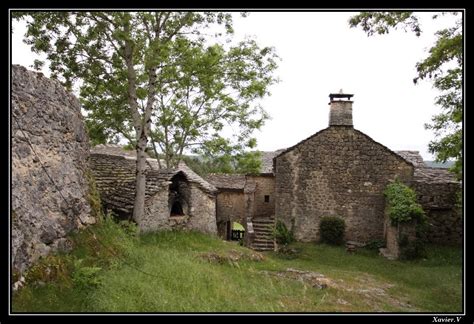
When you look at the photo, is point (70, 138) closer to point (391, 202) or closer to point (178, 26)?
point (178, 26)

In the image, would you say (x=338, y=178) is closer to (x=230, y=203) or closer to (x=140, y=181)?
(x=230, y=203)

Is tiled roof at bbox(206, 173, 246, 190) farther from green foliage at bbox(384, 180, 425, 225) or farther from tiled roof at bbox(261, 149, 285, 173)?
green foliage at bbox(384, 180, 425, 225)

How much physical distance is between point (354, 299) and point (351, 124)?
1187 centimetres

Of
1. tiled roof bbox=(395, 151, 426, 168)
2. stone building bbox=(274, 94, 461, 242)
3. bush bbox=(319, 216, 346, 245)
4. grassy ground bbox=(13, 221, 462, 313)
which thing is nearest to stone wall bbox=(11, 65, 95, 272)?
grassy ground bbox=(13, 221, 462, 313)

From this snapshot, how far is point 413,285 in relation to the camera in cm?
1136

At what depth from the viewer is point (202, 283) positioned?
715 centimetres

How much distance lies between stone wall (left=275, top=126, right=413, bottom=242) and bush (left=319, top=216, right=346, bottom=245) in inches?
14.9

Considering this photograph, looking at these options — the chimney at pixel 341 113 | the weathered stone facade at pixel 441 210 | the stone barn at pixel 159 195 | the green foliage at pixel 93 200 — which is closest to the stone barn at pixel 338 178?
the chimney at pixel 341 113

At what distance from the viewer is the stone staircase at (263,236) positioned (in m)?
18.1

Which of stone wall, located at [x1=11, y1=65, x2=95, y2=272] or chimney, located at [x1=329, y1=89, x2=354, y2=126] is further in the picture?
chimney, located at [x1=329, y1=89, x2=354, y2=126]

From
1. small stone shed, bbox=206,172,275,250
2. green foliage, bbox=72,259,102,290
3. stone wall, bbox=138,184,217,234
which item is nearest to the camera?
green foliage, bbox=72,259,102,290

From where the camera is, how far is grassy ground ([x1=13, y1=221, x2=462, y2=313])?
551cm

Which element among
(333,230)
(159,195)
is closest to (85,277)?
(159,195)

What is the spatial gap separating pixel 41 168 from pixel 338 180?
15.1 m
